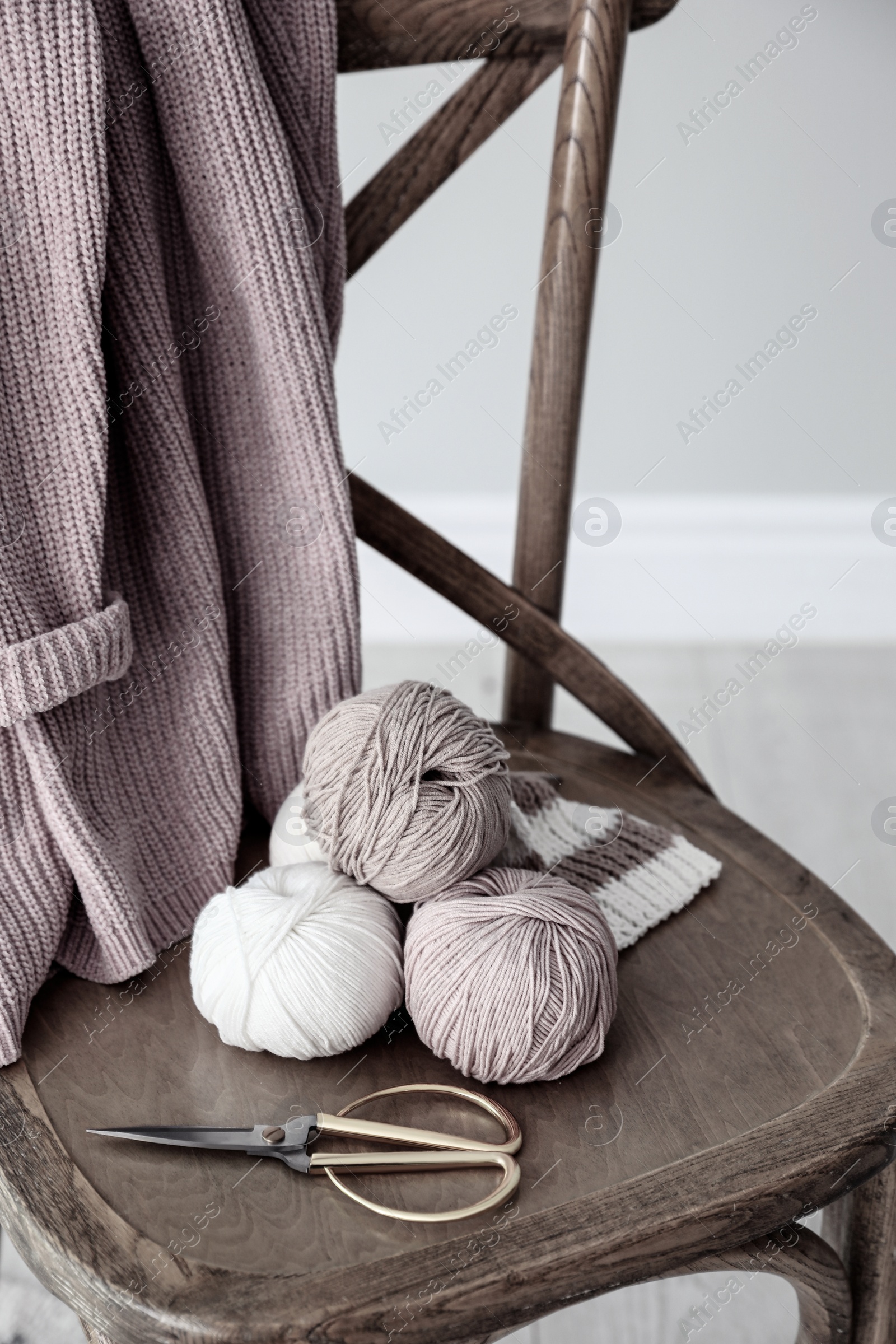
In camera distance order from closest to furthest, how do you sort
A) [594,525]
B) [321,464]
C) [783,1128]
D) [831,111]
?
[783,1128], [321,464], [831,111], [594,525]

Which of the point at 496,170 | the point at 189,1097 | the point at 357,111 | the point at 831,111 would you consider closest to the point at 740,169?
the point at 831,111

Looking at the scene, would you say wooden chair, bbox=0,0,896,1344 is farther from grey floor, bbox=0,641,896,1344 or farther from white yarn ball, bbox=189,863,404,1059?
grey floor, bbox=0,641,896,1344

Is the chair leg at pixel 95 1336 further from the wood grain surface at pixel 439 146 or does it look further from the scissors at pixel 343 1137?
the wood grain surface at pixel 439 146

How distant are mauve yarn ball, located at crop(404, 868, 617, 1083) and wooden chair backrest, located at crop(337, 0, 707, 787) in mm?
261

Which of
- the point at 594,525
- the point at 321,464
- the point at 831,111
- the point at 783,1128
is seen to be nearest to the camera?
the point at 783,1128

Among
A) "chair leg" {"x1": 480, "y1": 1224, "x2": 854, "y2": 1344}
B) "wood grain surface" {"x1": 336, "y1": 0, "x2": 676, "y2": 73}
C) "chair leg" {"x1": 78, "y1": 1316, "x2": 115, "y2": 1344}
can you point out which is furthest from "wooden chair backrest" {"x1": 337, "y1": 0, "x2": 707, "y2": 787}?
"chair leg" {"x1": 78, "y1": 1316, "x2": 115, "y2": 1344}

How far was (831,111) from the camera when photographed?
1347mm

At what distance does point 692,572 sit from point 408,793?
1226 millimetres

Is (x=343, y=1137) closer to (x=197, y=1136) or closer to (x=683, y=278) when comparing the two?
(x=197, y=1136)

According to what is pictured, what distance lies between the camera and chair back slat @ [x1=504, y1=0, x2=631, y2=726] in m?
0.67

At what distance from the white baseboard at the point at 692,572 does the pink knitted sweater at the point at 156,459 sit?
975mm

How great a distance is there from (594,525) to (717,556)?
0.19m

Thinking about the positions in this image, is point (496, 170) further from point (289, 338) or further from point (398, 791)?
point (398, 791)

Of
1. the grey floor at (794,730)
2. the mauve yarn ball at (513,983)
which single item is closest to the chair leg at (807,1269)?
the mauve yarn ball at (513,983)
